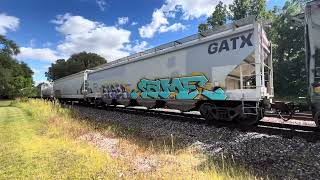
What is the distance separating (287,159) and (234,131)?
3.51 m

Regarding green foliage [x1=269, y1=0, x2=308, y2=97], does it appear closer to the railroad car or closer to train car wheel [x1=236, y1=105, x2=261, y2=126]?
the railroad car

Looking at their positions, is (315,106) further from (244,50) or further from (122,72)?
(122,72)

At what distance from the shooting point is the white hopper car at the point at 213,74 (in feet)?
34.5

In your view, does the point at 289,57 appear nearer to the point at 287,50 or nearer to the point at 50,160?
the point at 287,50

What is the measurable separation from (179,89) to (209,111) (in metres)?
2.16

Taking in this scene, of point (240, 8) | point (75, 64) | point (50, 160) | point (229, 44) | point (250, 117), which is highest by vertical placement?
point (240, 8)

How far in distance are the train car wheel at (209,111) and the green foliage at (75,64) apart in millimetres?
80694

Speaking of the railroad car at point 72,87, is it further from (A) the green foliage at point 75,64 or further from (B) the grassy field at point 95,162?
(A) the green foliage at point 75,64

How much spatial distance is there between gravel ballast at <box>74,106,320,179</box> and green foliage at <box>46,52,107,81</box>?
267 ft

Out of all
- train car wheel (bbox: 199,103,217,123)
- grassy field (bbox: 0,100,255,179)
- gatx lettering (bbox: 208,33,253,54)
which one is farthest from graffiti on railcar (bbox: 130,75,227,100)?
grassy field (bbox: 0,100,255,179)

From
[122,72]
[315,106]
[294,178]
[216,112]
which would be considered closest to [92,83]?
[122,72]

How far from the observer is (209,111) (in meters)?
12.1

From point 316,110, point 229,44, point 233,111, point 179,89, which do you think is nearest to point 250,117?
point 233,111

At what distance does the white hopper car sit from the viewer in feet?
34.5
